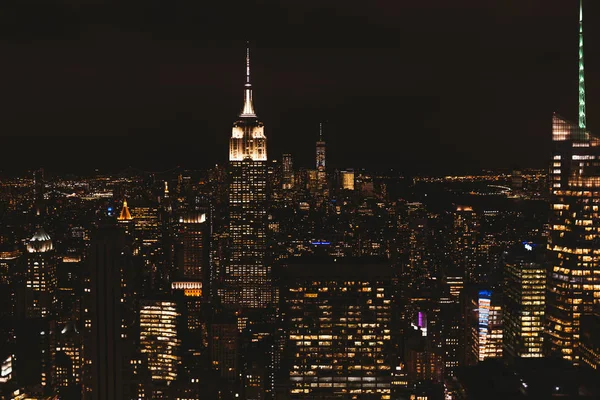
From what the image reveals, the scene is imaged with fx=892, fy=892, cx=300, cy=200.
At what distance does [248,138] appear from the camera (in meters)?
32.6

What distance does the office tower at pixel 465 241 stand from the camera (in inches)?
973

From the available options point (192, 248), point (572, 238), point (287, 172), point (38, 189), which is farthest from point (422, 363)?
point (287, 172)

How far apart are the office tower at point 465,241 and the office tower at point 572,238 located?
213 inches

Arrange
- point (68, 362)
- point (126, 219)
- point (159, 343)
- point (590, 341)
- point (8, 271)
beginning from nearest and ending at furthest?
1. point (590, 341)
2. point (68, 362)
3. point (159, 343)
4. point (126, 219)
5. point (8, 271)

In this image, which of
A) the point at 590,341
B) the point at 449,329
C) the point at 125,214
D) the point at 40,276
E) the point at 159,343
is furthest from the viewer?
the point at 40,276

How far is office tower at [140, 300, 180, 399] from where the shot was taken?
1914cm

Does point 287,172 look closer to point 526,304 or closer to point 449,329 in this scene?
point 449,329

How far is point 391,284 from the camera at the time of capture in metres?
19.1

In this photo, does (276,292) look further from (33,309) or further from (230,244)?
(33,309)

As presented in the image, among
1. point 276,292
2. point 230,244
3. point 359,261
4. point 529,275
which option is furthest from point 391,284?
point 230,244

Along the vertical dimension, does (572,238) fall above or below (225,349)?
above

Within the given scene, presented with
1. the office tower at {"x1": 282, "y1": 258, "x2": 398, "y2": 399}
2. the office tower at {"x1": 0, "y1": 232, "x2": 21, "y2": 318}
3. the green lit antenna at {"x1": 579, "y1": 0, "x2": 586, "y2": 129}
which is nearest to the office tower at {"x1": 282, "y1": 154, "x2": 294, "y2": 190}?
the office tower at {"x1": 0, "y1": 232, "x2": 21, "y2": 318}

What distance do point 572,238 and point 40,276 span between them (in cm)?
1329

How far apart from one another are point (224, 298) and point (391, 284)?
34.9 feet
